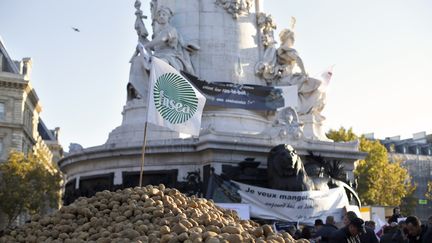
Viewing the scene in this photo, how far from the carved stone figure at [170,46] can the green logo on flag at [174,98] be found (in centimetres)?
452

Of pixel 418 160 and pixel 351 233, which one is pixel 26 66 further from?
pixel 351 233

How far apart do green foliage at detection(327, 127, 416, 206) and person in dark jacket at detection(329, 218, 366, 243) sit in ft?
124

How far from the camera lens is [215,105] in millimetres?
23047

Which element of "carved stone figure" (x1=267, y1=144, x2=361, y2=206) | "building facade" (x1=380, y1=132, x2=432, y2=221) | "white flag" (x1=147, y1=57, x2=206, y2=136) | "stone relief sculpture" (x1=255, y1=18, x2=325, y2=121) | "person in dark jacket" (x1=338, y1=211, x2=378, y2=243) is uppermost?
"building facade" (x1=380, y1=132, x2=432, y2=221)

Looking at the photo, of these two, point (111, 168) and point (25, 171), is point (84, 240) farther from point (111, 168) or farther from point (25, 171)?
point (25, 171)

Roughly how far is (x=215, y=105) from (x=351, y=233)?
13.6 m

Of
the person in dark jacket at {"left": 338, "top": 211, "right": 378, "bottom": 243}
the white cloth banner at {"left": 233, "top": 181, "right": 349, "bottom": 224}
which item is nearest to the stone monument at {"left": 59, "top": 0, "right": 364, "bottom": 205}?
the white cloth banner at {"left": 233, "top": 181, "right": 349, "bottom": 224}

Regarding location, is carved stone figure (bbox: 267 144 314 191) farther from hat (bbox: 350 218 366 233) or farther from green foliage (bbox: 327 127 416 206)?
green foliage (bbox: 327 127 416 206)

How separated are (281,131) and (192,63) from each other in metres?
4.36

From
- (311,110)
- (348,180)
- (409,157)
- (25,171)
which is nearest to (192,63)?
(311,110)

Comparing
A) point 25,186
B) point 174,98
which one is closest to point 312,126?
point 174,98

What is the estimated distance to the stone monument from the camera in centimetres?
2061

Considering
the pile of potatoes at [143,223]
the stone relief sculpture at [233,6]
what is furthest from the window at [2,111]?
the pile of potatoes at [143,223]

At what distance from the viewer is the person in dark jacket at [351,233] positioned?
9672mm
